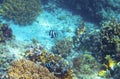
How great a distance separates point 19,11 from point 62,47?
134 inches

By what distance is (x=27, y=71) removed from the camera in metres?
7.10

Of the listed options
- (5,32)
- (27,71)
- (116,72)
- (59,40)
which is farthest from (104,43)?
(5,32)

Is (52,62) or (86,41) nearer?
(52,62)

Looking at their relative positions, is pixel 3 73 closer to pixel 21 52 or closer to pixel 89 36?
pixel 21 52

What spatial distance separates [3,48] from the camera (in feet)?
29.9

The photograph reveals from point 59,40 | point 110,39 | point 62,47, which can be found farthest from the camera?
point 59,40

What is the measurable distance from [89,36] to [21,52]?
3.21 m

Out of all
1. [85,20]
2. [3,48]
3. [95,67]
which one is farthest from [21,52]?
[85,20]

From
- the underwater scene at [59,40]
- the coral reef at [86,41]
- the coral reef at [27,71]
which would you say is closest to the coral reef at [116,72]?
the underwater scene at [59,40]

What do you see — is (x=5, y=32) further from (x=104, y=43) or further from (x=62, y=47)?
(x=104, y=43)

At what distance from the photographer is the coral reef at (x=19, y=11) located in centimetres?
1180

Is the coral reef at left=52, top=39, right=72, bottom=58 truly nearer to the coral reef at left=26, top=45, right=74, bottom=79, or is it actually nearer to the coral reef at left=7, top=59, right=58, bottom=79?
the coral reef at left=26, top=45, right=74, bottom=79

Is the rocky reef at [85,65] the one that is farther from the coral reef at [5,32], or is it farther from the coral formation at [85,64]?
the coral reef at [5,32]

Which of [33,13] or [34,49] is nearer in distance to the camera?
[34,49]
